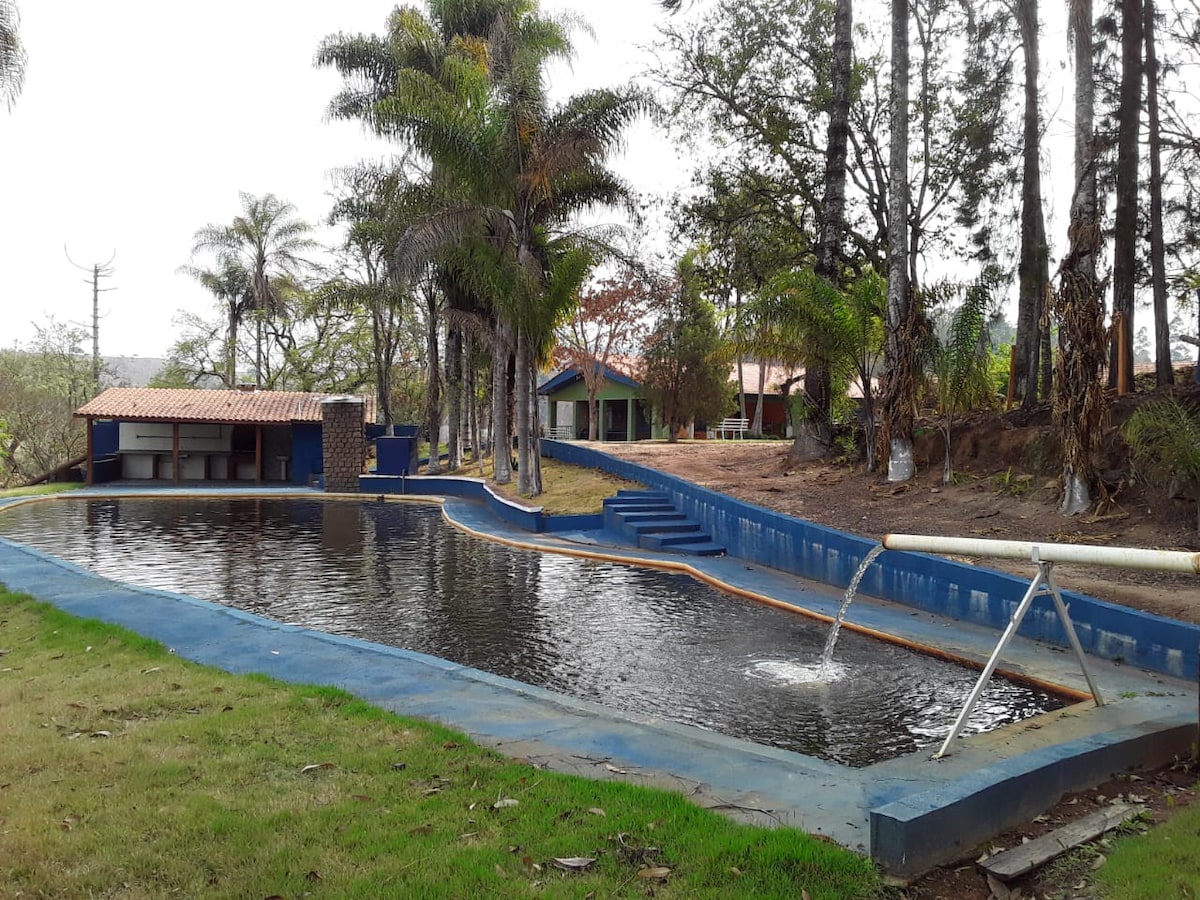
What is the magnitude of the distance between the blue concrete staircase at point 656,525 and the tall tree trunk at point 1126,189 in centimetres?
631

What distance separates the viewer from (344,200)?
88.4 feet

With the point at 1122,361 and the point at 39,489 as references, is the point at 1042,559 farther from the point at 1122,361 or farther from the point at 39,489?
the point at 39,489

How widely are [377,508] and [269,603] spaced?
1209 centimetres

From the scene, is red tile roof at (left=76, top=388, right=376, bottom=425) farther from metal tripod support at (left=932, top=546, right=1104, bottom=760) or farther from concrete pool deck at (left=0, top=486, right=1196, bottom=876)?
metal tripod support at (left=932, top=546, right=1104, bottom=760)

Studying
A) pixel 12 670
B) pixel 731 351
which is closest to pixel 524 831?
pixel 12 670

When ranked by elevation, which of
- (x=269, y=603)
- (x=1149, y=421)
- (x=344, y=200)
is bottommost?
(x=269, y=603)

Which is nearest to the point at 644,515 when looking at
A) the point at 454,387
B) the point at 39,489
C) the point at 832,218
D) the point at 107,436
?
the point at 832,218

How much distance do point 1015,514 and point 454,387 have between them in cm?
1799

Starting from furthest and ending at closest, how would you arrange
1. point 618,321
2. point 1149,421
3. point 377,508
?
point 618,321 < point 377,508 < point 1149,421

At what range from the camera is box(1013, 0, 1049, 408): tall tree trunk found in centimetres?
1421

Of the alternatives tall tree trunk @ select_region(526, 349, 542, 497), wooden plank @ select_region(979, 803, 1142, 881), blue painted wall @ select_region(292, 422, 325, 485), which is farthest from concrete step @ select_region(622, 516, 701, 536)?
blue painted wall @ select_region(292, 422, 325, 485)

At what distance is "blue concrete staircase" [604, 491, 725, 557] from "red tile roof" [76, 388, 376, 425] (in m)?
13.1

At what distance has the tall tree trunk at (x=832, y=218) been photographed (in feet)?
51.5

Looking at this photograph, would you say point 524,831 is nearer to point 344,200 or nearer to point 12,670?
point 12,670
